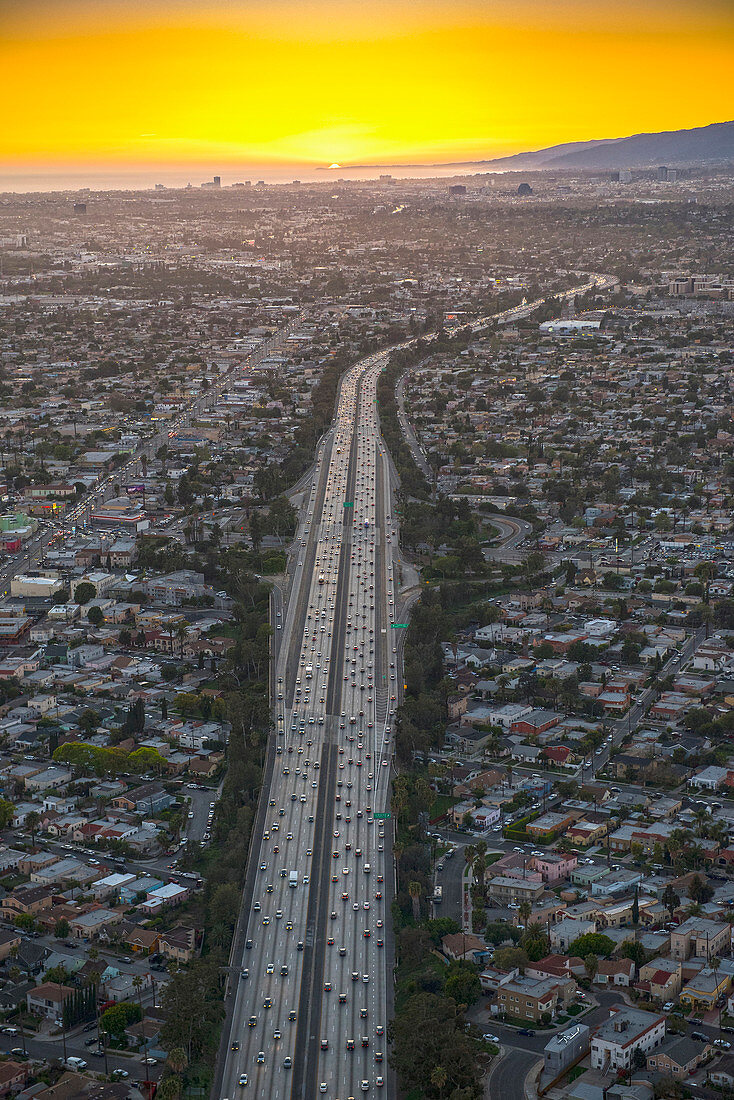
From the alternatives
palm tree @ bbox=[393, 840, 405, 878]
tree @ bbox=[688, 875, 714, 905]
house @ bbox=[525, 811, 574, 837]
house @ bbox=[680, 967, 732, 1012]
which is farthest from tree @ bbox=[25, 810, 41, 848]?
house @ bbox=[680, 967, 732, 1012]

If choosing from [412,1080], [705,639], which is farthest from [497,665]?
[412,1080]

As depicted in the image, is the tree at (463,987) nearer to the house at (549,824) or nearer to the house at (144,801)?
the house at (549,824)

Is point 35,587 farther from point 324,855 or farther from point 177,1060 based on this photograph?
point 177,1060

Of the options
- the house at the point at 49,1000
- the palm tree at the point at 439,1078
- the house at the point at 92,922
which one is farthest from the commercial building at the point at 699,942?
the house at the point at 49,1000

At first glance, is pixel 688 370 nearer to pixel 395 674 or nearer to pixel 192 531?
pixel 192 531

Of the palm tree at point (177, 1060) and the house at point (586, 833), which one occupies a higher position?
the palm tree at point (177, 1060)

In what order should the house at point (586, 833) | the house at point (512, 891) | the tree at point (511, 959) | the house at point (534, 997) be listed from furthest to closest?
the house at point (586, 833)
the house at point (512, 891)
the tree at point (511, 959)
the house at point (534, 997)
